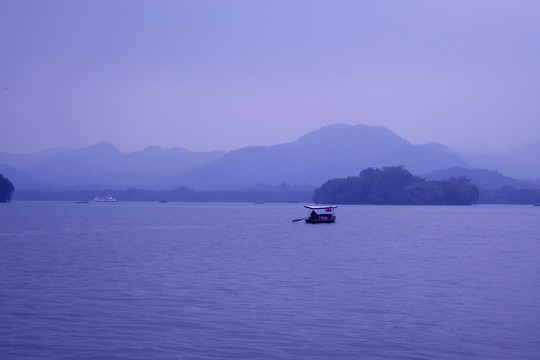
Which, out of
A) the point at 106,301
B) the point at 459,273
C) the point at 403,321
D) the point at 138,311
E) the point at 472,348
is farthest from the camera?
the point at 459,273

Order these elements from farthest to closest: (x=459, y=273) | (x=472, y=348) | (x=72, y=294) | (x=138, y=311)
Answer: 1. (x=459, y=273)
2. (x=72, y=294)
3. (x=138, y=311)
4. (x=472, y=348)

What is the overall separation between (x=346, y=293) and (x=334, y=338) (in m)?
8.64

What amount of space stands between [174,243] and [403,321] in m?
39.7

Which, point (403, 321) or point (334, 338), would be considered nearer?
point (334, 338)

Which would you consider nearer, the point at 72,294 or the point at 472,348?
the point at 472,348

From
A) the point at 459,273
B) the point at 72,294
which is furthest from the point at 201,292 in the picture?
the point at 459,273

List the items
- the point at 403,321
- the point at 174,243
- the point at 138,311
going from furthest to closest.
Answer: the point at 174,243
the point at 138,311
the point at 403,321

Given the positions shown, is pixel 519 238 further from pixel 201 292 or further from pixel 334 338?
pixel 334 338

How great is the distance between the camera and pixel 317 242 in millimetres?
62469

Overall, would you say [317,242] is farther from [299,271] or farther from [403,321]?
[403,321]

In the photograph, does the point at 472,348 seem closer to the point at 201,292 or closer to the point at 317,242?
the point at 201,292

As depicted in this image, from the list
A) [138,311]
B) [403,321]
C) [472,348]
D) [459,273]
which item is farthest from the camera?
[459,273]

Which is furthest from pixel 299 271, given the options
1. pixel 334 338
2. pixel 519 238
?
pixel 519 238

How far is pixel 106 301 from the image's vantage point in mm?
27297
